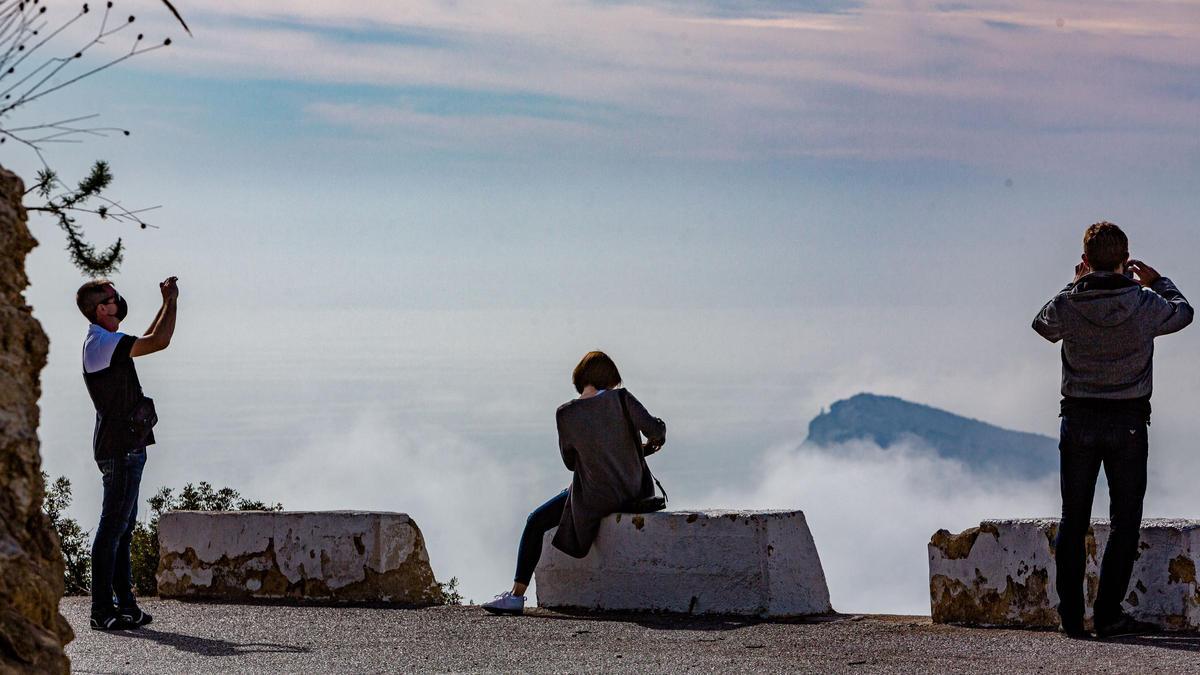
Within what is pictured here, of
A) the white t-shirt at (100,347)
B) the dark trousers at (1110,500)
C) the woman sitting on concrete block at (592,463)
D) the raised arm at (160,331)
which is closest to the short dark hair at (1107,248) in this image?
the dark trousers at (1110,500)

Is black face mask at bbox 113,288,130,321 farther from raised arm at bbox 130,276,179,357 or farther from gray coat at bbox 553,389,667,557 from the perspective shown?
gray coat at bbox 553,389,667,557

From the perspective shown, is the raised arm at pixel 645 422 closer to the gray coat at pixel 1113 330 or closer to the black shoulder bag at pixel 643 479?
the black shoulder bag at pixel 643 479

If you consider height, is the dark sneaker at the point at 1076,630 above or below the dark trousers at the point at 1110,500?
below

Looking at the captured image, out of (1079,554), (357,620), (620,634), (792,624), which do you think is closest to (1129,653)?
(1079,554)

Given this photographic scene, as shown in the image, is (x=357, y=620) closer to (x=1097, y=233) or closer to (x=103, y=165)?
(x=103, y=165)

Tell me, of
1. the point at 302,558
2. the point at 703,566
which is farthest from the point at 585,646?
the point at 302,558

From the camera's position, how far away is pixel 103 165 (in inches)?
408

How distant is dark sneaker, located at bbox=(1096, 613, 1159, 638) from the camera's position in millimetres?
7375

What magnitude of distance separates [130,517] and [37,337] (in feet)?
13.2

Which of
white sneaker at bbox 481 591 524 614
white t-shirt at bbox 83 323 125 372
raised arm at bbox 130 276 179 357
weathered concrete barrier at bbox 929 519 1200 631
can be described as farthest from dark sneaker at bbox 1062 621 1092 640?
white t-shirt at bbox 83 323 125 372

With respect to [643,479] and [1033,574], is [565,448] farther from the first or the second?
[1033,574]

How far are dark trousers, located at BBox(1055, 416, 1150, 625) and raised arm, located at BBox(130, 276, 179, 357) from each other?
4.52m

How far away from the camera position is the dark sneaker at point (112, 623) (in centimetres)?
835

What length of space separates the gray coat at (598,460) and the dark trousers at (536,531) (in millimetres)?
108
